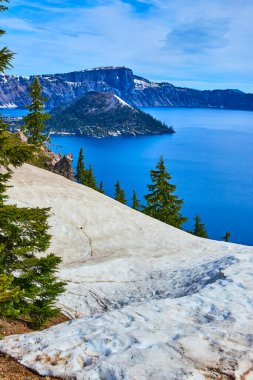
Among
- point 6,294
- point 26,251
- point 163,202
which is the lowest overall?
point 163,202

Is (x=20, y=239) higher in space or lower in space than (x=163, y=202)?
higher

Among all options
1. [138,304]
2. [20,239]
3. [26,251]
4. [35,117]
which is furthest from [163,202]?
[26,251]

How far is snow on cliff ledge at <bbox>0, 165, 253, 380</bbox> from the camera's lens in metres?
8.91

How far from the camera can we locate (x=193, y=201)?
505 feet

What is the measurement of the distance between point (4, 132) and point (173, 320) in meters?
8.20

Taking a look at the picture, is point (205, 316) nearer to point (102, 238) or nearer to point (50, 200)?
point (102, 238)

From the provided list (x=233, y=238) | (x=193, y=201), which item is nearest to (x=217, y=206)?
(x=193, y=201)

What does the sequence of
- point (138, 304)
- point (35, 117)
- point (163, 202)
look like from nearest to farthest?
point (138, 304)
point (163, 202)
point (35, 117)

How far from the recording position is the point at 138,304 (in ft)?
44.8

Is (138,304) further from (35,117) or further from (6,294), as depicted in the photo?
(35,117)

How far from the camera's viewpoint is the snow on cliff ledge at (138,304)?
8.91 meters

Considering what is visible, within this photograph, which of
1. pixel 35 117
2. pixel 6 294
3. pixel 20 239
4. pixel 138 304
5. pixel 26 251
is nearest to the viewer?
pixel 6 294

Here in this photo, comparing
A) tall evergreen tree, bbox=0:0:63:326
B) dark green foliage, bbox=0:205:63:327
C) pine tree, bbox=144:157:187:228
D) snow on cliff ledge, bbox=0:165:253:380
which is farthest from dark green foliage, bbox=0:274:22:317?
pine tree, bbox=144:157:187:228

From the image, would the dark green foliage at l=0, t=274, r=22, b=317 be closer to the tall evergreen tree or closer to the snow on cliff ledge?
the tall evergreen tree
